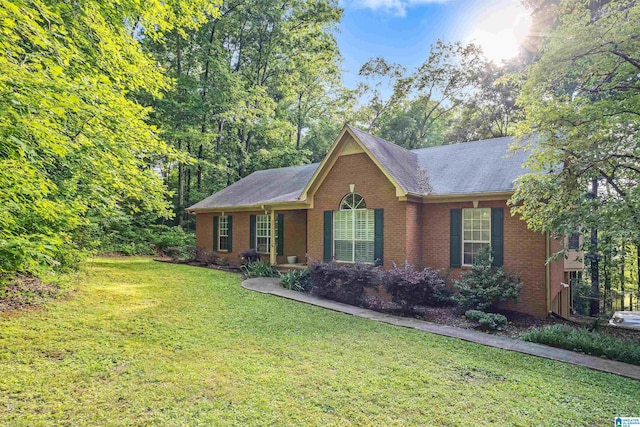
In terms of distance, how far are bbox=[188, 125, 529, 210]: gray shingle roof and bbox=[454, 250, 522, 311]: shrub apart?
2247mm

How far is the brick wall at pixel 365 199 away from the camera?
11.1 metres

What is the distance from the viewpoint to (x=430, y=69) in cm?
3017

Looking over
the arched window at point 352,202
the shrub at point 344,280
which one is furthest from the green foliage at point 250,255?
the arched window at point 352,202

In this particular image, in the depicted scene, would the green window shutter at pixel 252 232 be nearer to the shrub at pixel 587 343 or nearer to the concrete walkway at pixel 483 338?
the concrete walkway at pixel 483 338

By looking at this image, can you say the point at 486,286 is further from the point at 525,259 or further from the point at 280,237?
the point at 280,237

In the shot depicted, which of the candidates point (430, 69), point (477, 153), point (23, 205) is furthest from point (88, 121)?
point (430, 69)

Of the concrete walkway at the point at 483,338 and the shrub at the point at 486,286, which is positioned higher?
the shrub at the point at 486,286

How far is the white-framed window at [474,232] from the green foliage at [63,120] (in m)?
8.89

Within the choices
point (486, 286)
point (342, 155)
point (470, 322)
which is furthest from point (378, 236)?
point (470, 322)

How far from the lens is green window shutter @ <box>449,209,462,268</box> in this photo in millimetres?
10820

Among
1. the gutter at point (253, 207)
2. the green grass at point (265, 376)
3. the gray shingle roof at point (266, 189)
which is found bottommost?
the green grass at point (265, 376)

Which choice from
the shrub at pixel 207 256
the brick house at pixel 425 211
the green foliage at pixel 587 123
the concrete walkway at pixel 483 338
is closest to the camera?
the concrete walkway at pixel 483 338

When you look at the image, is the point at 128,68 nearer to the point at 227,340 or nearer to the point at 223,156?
the point at 227,340

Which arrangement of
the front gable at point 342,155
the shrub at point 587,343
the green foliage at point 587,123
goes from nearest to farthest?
the green foliage at point 587,123 → the shrub at point 587,343 → the front gable at point 342,155
